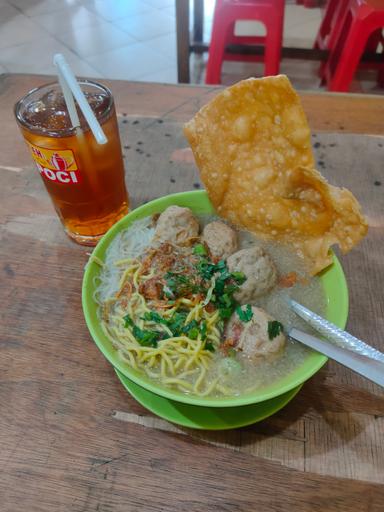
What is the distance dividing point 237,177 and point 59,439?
0.83 metres

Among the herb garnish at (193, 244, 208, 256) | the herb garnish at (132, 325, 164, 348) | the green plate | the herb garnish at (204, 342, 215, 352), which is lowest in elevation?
the green plate

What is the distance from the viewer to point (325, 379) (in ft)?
3.73

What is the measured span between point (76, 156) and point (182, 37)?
7.43 ft

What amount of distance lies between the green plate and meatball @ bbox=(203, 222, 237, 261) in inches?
15.6

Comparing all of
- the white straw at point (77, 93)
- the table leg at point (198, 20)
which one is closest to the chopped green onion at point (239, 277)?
the white straw at point (77, 93)

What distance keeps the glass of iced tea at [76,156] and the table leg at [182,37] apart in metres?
1.85

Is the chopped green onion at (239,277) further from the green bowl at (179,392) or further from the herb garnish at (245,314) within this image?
the green bowl at (179,392)

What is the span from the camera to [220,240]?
122 centimetres

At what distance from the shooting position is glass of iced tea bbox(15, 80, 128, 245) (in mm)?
1187

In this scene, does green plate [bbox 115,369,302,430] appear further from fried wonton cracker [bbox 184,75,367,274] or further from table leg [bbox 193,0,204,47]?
table leg [bbox 193,0,204,47]

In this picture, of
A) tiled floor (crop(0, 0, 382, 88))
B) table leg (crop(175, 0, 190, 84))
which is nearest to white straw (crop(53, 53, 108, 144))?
table leg (crop(175, 0, 190, 84))

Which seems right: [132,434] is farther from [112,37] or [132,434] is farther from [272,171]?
[112,37]

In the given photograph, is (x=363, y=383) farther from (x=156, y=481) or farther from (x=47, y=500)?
(x=47, y=500)

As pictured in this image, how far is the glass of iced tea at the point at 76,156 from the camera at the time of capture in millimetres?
1187
